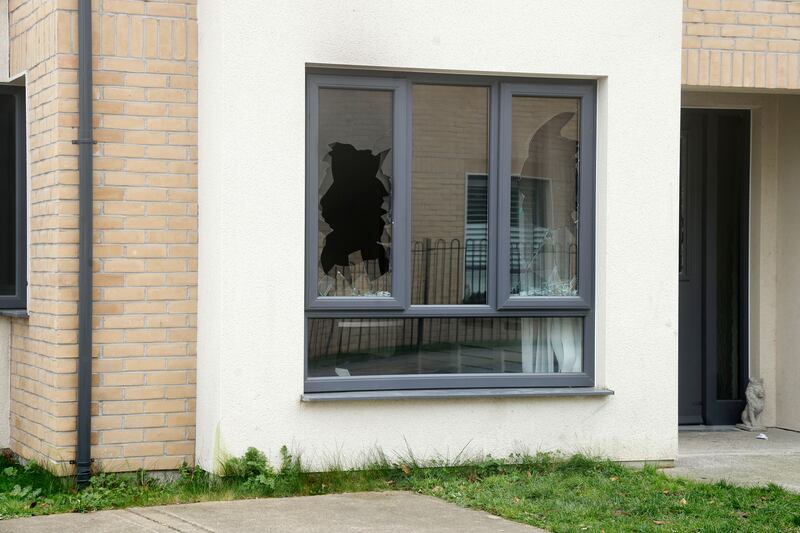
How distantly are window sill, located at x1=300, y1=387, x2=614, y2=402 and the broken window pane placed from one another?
614 mm

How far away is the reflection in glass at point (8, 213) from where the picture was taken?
7988mm

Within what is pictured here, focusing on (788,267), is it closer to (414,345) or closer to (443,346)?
(443,346)

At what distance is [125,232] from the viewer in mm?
7133

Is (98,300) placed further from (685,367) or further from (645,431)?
(685,367)

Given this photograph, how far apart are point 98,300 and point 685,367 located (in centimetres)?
468

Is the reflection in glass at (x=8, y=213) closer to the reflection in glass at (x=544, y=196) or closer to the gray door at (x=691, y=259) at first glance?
the reflection in glass at (x=544, y=196)

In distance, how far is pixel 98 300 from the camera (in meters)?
7.09

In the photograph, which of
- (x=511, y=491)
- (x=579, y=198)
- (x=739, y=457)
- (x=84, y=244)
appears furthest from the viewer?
(x=739, y=457)

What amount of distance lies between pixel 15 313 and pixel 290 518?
2.63 metres

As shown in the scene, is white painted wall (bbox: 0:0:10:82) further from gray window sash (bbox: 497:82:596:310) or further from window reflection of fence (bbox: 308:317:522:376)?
gray window sash (bbox: 497:82:596:310)

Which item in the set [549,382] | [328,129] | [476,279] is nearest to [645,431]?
[549,382]

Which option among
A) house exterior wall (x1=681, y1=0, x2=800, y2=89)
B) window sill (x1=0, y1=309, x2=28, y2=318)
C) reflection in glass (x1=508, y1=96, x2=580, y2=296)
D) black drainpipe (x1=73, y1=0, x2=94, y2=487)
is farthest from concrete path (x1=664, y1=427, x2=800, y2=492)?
window sill (x1=0, y1=309, x2=28, y2=318)

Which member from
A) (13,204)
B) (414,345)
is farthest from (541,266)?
(13,204)

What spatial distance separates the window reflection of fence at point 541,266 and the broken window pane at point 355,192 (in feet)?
2.80
